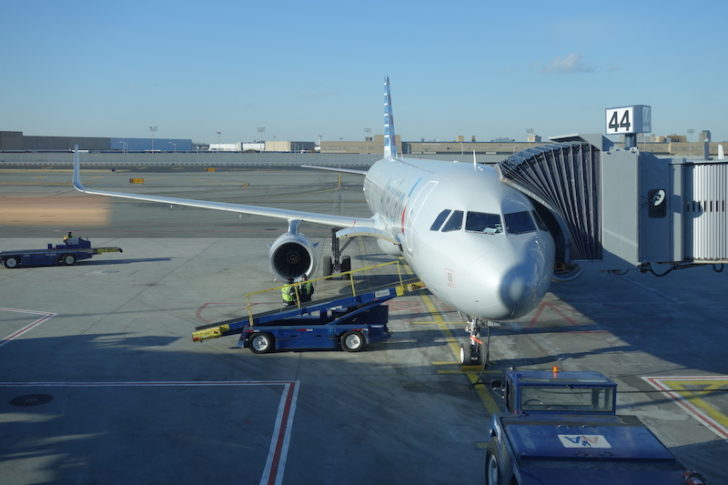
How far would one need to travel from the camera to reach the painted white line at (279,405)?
10805 mm

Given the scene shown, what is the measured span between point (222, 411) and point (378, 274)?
15.0 metres

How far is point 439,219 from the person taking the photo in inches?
576

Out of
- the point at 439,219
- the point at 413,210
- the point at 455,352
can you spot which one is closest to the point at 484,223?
the point at 439,219

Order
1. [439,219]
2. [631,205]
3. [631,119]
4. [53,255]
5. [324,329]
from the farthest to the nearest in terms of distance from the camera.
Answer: [53,255] → [324,329] → [631,119] → [631,205] → [439,219]

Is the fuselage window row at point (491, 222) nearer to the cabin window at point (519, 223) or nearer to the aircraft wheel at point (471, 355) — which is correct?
the cabin window at point (519, 223)

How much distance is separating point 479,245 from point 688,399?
226 inches

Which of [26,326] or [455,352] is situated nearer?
[455,352]

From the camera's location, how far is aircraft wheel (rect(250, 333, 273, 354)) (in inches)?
676

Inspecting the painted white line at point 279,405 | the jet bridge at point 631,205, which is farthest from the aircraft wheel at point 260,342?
the jet bridge at point 631,205

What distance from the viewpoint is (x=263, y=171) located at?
12194 cm

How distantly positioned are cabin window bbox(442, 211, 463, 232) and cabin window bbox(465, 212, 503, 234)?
0.55ft

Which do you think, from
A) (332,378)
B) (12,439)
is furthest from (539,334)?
(12,439)

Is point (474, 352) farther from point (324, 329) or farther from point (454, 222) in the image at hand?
point (324, 329)

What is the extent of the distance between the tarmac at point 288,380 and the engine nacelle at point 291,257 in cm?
188
